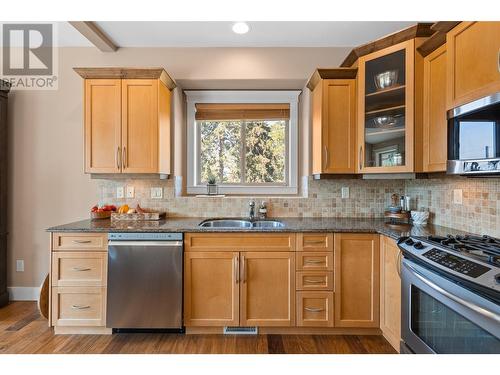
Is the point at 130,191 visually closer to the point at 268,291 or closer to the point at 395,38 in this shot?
the point at 268,291

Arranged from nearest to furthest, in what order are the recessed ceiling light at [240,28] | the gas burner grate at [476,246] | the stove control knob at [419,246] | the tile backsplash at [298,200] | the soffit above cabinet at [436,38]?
the gas burner grate at [476,246]
the stove control knob at [419,246]
the soffit above cabinet at [436,38]
the recessed ceiling light at [240,28]
the tile backsplash at [298,200]

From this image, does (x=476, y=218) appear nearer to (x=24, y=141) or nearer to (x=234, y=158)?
(x=234, y=158)

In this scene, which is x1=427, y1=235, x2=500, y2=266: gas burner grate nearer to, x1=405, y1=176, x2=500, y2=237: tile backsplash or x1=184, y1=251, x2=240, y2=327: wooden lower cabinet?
x1=405, y1=176, x2=500, y2=237: tile backsplash

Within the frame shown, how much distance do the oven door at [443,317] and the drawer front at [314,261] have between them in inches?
24.0

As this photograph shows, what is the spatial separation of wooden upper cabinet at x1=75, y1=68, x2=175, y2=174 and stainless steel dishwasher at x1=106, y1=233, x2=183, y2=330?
0.76m

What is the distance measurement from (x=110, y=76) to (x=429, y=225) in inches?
118

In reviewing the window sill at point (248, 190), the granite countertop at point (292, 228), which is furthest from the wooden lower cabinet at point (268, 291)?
the window sill at point (248, 190)

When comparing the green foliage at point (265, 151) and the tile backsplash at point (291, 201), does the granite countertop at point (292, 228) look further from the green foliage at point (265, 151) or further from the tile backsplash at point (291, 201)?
the green foliage at point (265, 151)

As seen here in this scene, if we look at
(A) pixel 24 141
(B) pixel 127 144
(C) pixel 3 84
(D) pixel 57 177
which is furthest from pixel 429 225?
(C) pixel 3 84

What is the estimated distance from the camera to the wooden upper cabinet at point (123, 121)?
2570mm

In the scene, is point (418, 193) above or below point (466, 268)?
above

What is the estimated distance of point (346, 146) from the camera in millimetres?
2586

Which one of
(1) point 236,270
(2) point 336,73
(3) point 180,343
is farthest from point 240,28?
(3) point 180,343

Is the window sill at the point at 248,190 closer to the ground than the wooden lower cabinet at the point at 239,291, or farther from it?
farther from it
